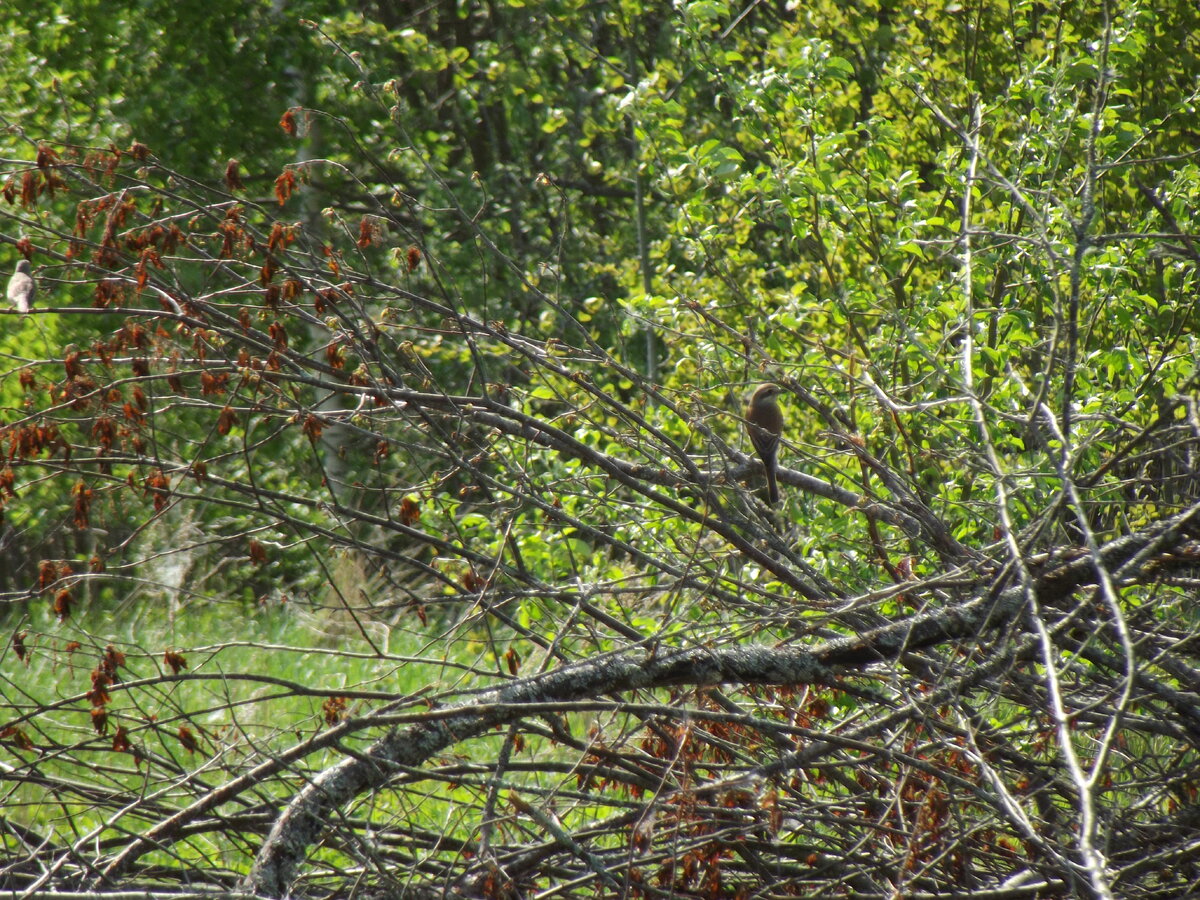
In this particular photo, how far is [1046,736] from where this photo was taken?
2996 mm

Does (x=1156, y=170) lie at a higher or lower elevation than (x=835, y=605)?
higher

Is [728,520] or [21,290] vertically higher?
[21,290]

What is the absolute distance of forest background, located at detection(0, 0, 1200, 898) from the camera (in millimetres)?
2518

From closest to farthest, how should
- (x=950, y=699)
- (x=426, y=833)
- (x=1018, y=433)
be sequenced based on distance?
(x=950, y=699), (x=426, y=833), (x=1018, y=433)

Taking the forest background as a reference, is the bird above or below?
above

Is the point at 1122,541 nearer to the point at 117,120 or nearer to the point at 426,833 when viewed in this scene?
the point at 426,833

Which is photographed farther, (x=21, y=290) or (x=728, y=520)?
Result: (x=728, y=520)

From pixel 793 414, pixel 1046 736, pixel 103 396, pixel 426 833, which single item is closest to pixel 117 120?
pixel 793 414

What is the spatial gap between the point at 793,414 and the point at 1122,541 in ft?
8.76

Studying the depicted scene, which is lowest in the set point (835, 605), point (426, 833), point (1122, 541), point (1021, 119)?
point (426, 833)

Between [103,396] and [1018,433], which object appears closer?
[103,396]

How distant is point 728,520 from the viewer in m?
3.16

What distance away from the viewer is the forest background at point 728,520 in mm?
2518

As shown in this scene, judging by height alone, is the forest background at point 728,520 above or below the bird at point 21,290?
below
